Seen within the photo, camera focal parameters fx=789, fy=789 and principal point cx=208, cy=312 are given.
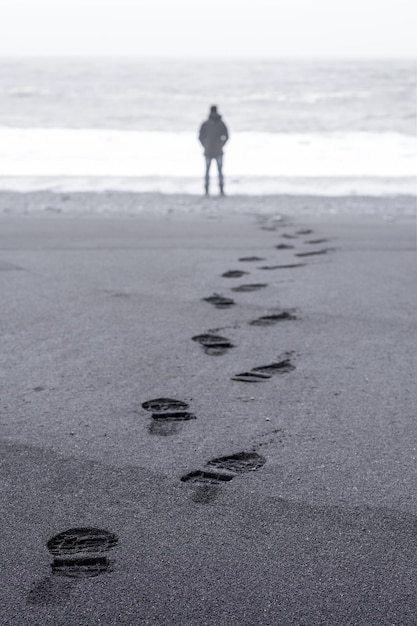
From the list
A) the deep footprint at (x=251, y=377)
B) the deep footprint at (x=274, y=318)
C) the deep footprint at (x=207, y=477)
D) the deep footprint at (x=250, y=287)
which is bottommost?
the deep footprint at (x=207, y=477)

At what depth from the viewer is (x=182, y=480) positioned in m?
2.40

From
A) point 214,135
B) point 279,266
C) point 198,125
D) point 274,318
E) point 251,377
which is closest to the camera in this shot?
point 251,377

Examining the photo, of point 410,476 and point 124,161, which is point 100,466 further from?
point 124,161

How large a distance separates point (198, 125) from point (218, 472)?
80.3 feet

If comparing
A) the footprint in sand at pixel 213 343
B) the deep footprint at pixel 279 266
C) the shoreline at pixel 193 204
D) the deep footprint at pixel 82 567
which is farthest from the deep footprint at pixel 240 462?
the shoreline at pixel 193 204

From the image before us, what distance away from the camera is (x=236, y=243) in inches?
264

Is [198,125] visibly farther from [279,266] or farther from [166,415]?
[166,415]

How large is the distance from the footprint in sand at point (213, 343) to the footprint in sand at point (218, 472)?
1152 millimetres

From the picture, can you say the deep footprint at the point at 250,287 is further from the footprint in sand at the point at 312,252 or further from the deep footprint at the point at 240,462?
the deep footprint at the point at 240,462

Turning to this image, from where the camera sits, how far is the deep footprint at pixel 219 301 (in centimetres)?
450

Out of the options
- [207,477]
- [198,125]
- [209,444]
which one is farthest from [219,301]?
[198,125]

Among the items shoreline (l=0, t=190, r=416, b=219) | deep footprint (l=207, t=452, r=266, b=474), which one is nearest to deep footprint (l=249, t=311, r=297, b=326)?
deep footprint (l=207, t=452, r=266, b=474)

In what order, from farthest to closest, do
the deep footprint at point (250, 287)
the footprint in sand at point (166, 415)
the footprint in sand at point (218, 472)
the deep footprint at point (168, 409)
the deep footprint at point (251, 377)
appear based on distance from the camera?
the deep footprint at point (250, 287)
the deep footprint at point (251, 377)
the deep footprint at point (168, 409)
the footprint in sand at point (166, 415)
the footprint in sand at point (218, 472)

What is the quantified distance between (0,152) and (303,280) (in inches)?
551
